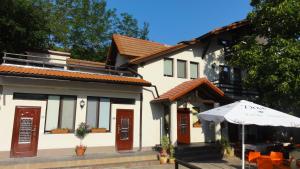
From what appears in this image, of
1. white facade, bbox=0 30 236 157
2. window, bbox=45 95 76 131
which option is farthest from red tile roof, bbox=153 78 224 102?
window, bbox=45 95 76 131

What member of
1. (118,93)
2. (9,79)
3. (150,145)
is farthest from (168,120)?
(9,79)

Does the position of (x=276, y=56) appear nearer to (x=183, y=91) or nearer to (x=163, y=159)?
(x=183, y=91)

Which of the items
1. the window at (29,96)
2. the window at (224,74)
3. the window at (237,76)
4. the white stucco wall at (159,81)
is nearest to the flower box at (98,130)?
the white stucco wall at (159,81)

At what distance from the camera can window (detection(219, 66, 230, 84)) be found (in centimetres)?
1947

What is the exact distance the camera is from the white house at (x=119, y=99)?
482 inches

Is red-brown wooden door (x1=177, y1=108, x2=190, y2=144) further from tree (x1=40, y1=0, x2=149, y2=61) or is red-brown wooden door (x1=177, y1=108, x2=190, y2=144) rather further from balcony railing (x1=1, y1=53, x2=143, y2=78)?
tree (x1=40, y1=0, x2=149, y2=61)

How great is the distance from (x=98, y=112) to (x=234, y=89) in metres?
10.8

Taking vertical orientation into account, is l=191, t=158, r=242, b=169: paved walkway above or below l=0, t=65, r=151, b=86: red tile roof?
below

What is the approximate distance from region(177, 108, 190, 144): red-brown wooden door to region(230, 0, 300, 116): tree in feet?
14.2

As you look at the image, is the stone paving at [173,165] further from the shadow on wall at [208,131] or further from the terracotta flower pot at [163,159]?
the shadow on wall at [208,131]

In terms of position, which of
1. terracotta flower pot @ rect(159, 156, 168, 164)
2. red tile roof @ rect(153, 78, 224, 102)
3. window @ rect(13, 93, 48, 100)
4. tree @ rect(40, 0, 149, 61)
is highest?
tree @ rect(40, 0, 149, 61)

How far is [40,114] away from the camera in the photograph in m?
12.7

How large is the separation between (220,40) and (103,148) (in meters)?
12.3

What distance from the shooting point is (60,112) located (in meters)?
13.3
